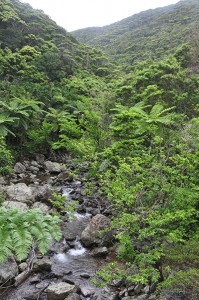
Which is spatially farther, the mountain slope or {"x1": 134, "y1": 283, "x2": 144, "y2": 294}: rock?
the mountain slope

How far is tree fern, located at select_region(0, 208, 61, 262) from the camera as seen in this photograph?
2.19m

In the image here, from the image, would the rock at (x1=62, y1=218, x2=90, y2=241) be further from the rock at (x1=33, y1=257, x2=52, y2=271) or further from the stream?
the rock at (x1=33, y1=257, x2=52, y2=271)

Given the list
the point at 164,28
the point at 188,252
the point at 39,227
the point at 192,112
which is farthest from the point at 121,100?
the point at 164,28

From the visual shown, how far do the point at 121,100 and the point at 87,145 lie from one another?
22.4 feet

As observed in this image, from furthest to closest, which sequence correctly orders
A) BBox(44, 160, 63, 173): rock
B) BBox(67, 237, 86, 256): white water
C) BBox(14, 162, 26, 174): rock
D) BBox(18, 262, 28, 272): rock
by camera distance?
BBox(44, 160, 63, 173): rock
BBox(14, 162, 26, 174): rock
BBox(67, 237, 86, 256): white water
BBox(18, 262, 28, 272): rock

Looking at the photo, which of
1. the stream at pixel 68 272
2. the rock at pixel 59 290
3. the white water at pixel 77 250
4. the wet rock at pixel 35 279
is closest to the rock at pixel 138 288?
the stream at pixel 68 272

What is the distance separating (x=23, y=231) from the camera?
2.30 m

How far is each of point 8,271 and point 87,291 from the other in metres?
1.68

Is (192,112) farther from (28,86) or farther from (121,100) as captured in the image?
(28,86)

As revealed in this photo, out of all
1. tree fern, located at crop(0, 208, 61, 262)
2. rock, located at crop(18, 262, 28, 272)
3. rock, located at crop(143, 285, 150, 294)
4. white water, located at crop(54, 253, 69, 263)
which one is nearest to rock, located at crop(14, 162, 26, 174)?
white water, located at crop(54, 253, 69, 263)

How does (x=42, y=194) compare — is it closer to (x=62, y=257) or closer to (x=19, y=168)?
(x=62, y=257)

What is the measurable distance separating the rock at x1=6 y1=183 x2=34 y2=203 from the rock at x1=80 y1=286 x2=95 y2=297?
451 cm

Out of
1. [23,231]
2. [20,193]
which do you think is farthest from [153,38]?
[23,231]

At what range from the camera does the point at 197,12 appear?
38.2m
